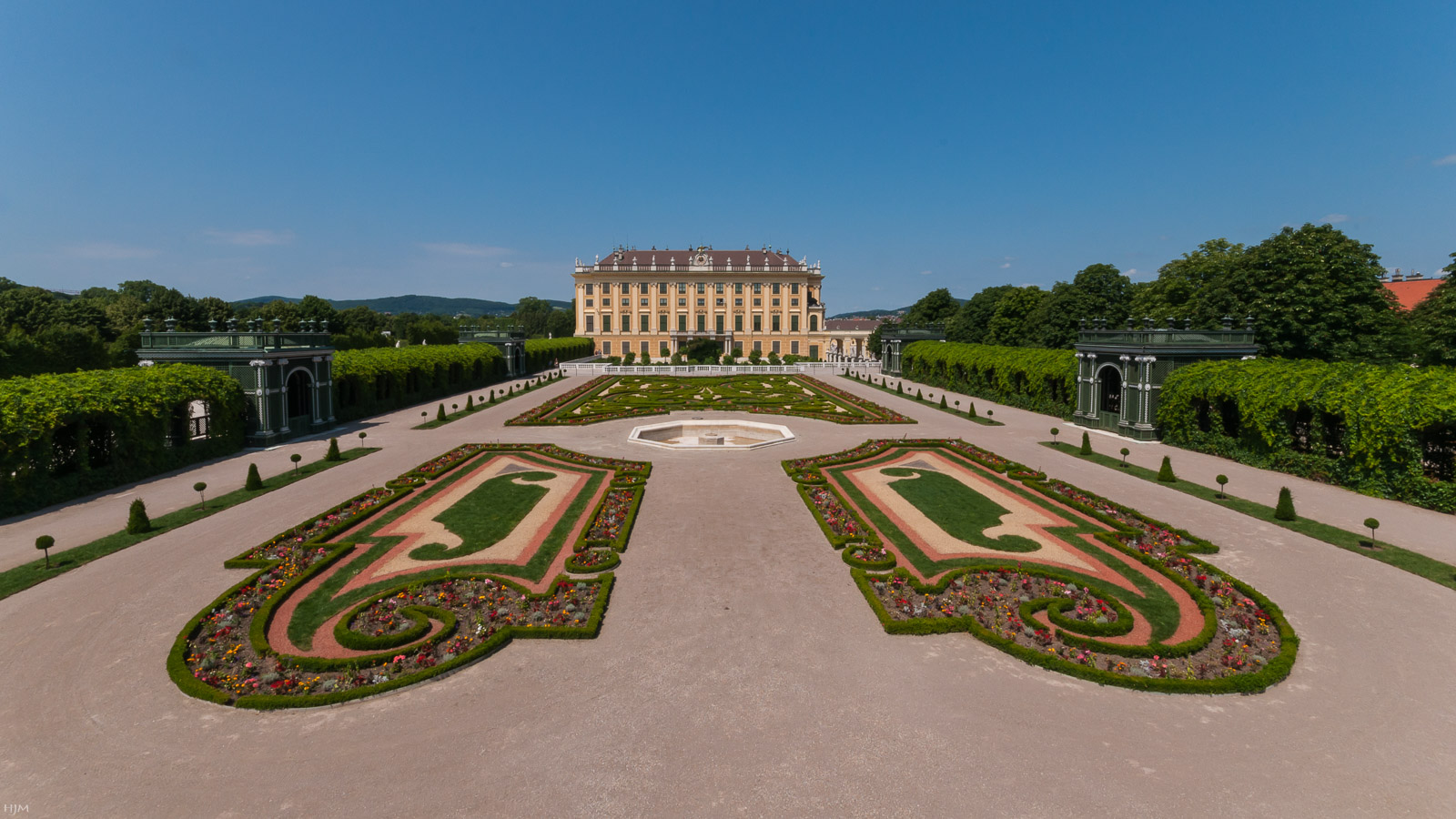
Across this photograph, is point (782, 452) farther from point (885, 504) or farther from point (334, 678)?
point (334, 678)

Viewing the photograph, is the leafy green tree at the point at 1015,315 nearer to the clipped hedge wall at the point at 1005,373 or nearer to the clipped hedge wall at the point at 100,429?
the clipped hedge wall at the point at 1005,373

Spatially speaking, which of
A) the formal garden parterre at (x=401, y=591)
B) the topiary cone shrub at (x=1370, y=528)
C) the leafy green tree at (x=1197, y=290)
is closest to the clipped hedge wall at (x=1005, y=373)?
the leafy green tree at (x=1197, y=290)

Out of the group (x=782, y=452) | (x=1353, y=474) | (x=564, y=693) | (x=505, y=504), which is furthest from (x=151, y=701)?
(x=1353, y=474)

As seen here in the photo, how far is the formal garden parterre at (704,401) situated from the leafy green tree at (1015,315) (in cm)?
2858

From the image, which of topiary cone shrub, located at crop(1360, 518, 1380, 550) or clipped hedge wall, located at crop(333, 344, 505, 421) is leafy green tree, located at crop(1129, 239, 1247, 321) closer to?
topiary cone shrub, located at crop(1360, 518, 1380, 550)

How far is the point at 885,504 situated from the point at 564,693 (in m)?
12.4

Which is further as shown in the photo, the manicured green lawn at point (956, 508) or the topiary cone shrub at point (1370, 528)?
the manicured green lawn at point (956, 508)

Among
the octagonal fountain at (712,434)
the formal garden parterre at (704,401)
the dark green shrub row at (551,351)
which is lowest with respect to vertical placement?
the octagonal fountain at (712,434)

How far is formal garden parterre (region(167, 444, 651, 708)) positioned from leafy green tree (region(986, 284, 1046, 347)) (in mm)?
65228

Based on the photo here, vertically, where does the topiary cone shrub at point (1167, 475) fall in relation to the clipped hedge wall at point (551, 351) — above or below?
below

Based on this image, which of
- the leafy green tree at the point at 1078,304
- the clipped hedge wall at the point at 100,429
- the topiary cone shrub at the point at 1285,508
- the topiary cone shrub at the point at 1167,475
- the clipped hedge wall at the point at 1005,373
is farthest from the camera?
the leafy green tree at the point at 1078,304

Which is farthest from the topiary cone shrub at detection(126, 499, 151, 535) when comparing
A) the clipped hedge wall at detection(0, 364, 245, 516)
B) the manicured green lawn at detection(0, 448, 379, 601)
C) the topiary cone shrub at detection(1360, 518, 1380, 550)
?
the topiary cone shrub at detection(1360, 518, 1380, 550)

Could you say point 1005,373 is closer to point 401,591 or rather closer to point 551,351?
point 401,591

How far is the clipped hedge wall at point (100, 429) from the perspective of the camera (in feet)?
60.1
